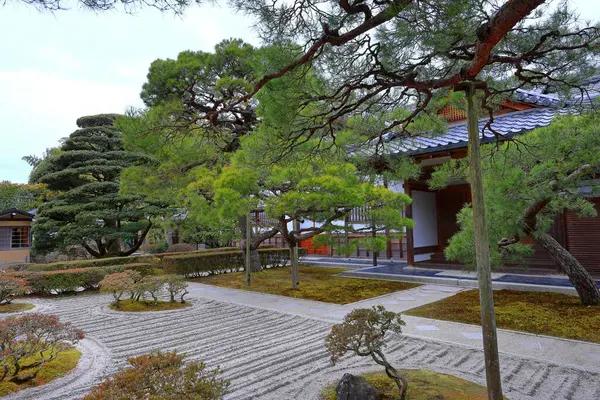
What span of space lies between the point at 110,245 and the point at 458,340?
1470 centimetres

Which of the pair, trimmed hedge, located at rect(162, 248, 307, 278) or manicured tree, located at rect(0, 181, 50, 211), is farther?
manicured tree, located at rect(0, 181, 50, 211)

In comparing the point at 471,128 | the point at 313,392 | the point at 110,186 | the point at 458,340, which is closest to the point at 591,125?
the point at 471,128

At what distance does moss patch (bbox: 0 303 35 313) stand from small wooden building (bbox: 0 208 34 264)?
15.4 m

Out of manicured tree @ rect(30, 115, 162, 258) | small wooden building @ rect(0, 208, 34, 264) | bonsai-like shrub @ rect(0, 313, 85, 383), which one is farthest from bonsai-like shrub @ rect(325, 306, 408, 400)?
small wooden building @ rect(0, 208, 34, 264)

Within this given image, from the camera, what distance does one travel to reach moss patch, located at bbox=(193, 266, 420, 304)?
7797 mm

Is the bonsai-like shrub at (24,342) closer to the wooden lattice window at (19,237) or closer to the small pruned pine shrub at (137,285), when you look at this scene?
the small pruned pine shrub at (137,285)

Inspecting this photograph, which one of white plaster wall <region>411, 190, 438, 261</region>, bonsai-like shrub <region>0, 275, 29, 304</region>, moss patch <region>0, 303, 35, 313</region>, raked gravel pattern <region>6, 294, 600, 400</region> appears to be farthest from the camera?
white plaster wall <region>411, 190, 438, 261</region>

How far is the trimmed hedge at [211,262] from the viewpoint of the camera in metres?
11.3

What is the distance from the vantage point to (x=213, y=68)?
915cm

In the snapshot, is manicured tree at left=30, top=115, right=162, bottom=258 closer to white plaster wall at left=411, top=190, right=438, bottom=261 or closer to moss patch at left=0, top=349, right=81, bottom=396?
moss patch at left=0, top=349, right=81, bottom=396

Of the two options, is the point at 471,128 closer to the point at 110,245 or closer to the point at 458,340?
the point at 458,340

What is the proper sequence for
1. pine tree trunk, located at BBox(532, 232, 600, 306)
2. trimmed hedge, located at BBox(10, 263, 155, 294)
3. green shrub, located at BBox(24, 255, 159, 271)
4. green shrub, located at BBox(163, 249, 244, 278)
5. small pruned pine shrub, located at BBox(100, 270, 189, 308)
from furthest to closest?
green shrub, located at BBox(163, 249, 244, 278) < green shrub, located at BBox(24, 255, 159, 271) < trimmed hedge, located at BBox(10, 263, 155, 294) < small pruned pine shrub, located at BBox(100, 270, 189, 308) < pine tree trunk, located at BBox(532, 232, 600, 306)

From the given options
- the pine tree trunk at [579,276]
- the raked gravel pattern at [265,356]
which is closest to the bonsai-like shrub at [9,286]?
the raked gravel pattern at [265,356]

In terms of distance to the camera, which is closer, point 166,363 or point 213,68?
point 166,363
